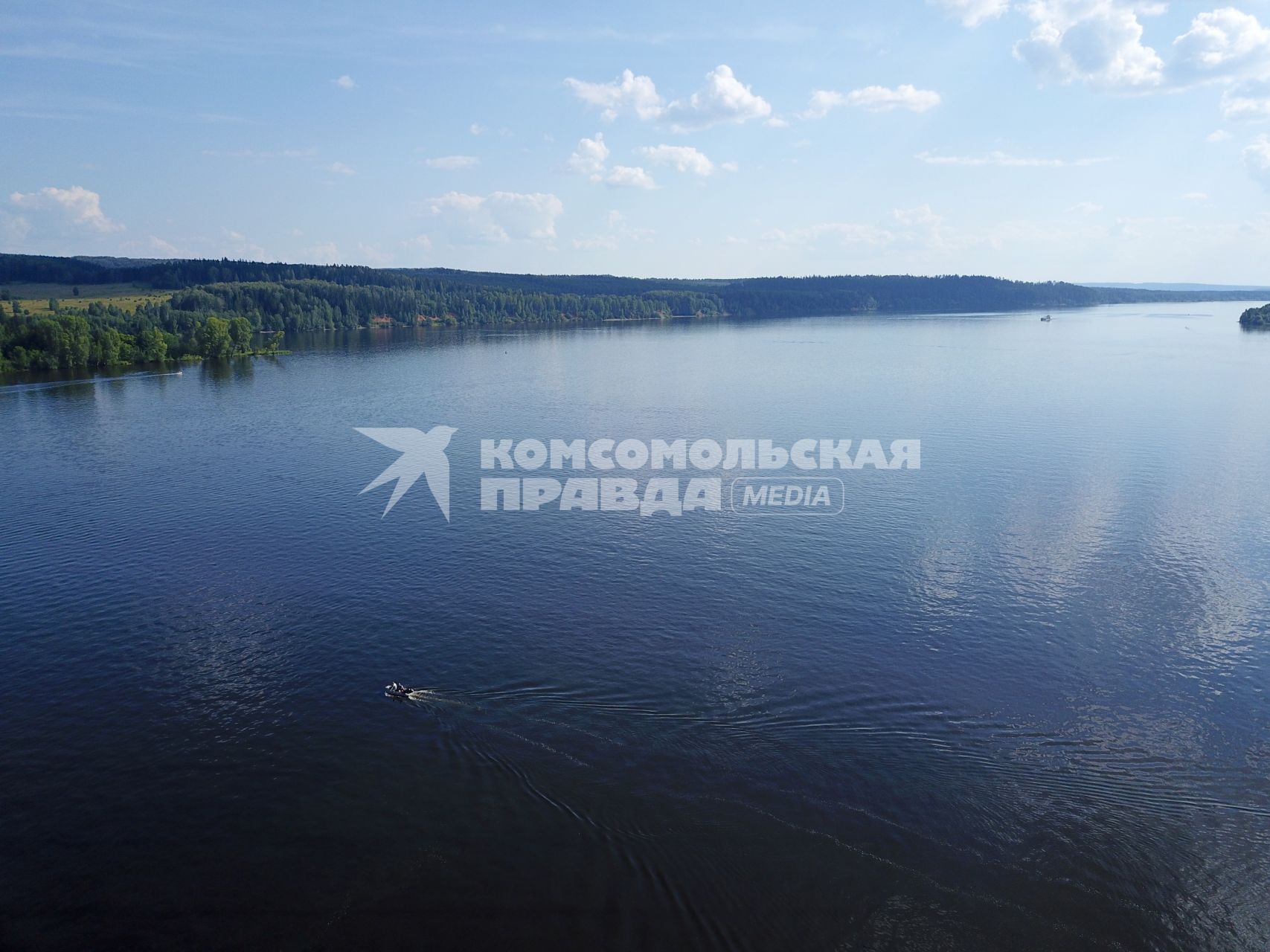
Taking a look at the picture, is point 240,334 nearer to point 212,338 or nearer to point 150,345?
point 212,338

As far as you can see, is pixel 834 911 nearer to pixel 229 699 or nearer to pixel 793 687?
pixel 793 687

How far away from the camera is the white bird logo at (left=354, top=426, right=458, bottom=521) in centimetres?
5469

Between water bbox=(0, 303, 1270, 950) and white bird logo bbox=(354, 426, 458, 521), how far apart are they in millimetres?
1357

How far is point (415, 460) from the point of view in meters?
63.5

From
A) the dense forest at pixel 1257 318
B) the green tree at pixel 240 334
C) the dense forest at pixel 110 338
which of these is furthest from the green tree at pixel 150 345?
the dense forest at pixel 1257 318

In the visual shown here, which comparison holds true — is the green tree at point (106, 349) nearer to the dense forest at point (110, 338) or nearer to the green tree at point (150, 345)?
the dense forest at point (110, 338)

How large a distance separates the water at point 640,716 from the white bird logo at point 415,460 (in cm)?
136

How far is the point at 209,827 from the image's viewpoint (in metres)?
23.0

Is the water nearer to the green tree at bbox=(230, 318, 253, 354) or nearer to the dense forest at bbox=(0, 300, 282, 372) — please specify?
the dense forest at bbox=(0, 300, 282, 372)

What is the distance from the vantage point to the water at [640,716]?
20531 mm

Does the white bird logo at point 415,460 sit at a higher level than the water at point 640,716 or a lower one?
higher

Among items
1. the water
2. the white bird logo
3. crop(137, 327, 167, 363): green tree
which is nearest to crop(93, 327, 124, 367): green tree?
crop(137, 327, 167, 363): green tree

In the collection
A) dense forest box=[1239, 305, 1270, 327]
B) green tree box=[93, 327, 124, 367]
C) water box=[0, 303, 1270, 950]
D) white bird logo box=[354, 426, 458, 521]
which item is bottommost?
water box=[0, 303, 1270, 950]

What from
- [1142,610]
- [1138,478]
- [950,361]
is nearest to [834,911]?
[1142,610]
